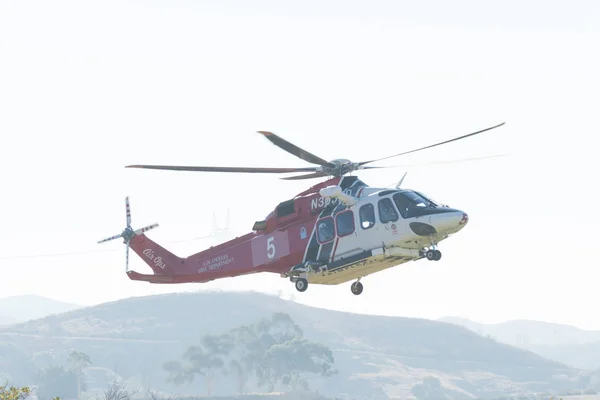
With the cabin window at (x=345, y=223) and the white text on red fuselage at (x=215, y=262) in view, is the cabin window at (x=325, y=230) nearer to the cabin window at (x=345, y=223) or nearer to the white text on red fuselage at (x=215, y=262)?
the cabin window at (x=345, y=223)

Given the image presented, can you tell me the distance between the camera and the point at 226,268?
45.7 metres

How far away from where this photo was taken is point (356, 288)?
4341cm

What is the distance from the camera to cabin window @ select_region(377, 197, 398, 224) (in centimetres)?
4053

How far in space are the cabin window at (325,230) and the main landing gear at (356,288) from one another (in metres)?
2.72

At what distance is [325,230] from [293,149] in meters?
4.15

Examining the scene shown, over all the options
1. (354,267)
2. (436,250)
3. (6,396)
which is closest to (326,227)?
(354,267)

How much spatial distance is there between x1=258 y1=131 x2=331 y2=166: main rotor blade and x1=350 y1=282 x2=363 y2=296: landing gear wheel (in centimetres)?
544

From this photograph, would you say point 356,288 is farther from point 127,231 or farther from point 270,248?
point 127,231

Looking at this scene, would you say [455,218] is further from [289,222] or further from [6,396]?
[6,396]

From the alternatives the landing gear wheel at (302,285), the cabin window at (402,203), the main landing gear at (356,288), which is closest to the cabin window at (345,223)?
the cabin window at (402,203)

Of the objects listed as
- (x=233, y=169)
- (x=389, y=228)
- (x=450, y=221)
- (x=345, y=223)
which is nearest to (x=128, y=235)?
(x=233, y=169)

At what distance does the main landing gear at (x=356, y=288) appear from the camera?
43281 mm

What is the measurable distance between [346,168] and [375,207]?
3.51 m

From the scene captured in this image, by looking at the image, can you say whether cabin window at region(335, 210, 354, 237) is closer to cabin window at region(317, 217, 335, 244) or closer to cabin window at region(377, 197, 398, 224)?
cabin window at region(317, 217, 335, 244)
